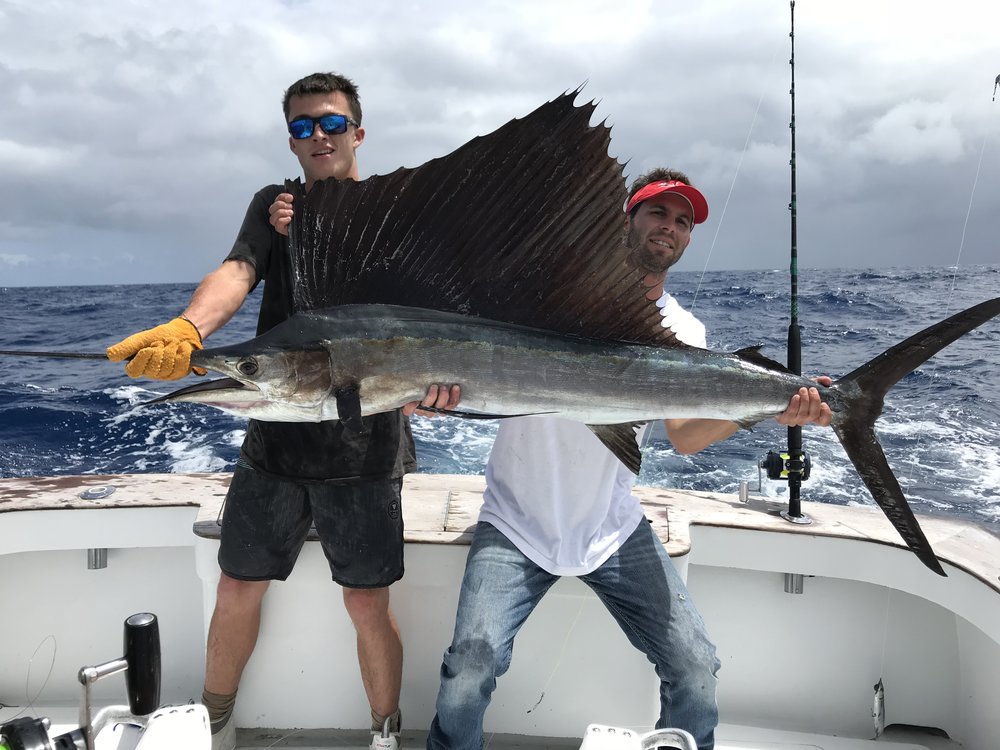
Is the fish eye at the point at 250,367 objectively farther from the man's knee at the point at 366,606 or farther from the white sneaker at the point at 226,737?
the white sneaker at the point at 226,737

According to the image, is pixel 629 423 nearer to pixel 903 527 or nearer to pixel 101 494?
pixel 903 527

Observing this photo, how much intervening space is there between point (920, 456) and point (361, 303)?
5.88 metres

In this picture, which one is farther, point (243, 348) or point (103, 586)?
point (103, 586)

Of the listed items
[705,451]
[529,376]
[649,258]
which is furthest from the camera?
[705,451]

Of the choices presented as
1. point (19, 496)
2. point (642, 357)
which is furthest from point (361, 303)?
point (19, 496)

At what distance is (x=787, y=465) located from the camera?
97.4 inches

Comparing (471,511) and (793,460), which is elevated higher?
(793,460)

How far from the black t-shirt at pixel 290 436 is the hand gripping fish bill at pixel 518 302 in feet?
1.24

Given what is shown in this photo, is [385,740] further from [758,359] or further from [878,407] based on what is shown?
[878,407]

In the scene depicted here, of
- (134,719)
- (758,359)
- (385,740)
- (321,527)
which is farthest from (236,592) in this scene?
(758,359)

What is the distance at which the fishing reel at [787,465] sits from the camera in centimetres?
242

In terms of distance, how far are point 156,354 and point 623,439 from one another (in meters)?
1.00

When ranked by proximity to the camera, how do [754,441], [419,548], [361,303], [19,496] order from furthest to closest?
[754,441] → [19,496] → [419,548] → [361,303]

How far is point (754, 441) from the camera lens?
21.4 feet
